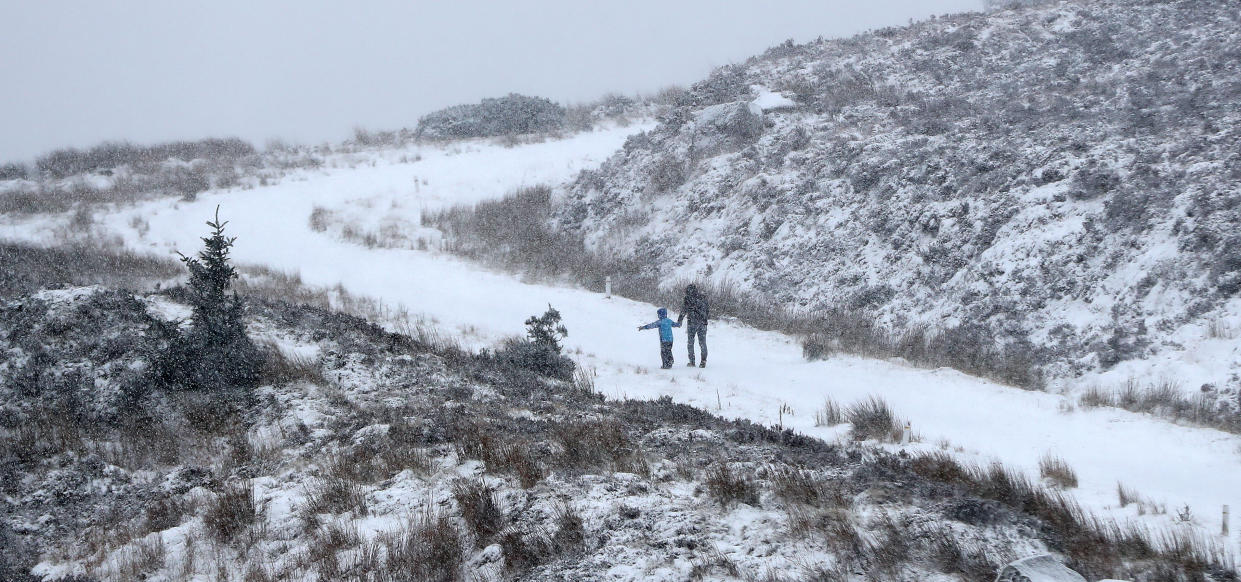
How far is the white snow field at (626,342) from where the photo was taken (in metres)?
8.41

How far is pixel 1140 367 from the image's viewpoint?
37.7ft

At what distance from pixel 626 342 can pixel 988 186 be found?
913 cm

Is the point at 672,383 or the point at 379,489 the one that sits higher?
the point at 379,489

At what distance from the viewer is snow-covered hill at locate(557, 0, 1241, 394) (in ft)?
42.8

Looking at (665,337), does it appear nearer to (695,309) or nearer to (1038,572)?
(695,309)

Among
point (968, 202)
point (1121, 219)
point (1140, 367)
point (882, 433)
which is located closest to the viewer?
point (882, 433)

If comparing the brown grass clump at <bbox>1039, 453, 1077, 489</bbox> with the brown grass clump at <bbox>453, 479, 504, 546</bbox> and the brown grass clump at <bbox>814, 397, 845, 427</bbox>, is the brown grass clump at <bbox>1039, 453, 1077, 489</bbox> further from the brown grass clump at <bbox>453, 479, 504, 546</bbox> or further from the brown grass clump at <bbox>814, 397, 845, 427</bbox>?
the brown grass clump at <bbox>453, 479, 504, 546</bbox>

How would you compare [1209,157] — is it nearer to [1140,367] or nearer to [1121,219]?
[1121,219]

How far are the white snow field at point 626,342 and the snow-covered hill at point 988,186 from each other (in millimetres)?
2132

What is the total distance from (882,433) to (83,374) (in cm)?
990

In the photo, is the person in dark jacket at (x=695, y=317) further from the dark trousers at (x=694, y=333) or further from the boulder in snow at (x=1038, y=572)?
the boulder in snow at (x=1038, y=572)

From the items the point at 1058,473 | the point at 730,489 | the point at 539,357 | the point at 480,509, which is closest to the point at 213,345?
the point at 539,357

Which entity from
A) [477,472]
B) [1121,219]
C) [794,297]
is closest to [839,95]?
[794,297]

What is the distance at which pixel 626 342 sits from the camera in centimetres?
1634
